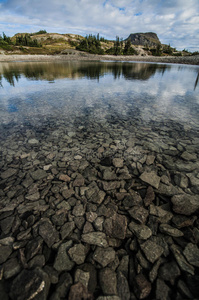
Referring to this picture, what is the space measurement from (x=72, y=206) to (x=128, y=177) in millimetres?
2468

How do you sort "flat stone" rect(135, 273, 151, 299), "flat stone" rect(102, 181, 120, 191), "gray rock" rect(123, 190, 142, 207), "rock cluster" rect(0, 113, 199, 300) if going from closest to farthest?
"flat stone" rect(135, 273, 151, 299) < "rock cluster" rect(0, 113, 199, 300) < "gray rock" rect(123, 190, 142, 207) < "flat stone" rect(102, 181, 120, 191)

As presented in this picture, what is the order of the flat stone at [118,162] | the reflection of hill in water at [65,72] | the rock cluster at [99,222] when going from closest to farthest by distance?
1. the rock cluster at [99,222]
2. the flat stone at [118,162]
3. the reflection of hill in water at [65,72]

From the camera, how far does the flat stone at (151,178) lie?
16.7 ft

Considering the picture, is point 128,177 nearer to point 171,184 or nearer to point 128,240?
point 171,184

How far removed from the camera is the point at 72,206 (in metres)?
4.40

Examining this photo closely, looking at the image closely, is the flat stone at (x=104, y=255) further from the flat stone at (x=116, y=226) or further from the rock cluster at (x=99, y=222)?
the flat stone at (x=116, y=226)

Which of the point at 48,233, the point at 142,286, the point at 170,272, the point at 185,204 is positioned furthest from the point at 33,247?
the point at 185,204

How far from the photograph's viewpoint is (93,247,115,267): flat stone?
3098 millimetres

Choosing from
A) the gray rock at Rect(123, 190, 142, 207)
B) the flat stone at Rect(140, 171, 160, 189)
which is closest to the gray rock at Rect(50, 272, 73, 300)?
the gray rock at Rect(123, 190, 142, 207)

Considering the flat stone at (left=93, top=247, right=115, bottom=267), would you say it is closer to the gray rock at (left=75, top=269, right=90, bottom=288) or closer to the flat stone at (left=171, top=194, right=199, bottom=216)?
the gray rock at (left=75, top=269, right=90, bottom=288)

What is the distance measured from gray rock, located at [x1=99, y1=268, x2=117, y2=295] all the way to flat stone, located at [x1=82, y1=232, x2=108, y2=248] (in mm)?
519

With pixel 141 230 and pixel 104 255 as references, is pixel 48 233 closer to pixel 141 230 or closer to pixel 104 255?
pixel 104 255

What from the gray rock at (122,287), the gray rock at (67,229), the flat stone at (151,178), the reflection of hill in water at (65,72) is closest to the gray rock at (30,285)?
the gray rock at (67,229)

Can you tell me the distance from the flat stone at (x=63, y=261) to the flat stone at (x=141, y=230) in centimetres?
176
